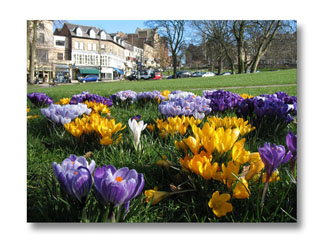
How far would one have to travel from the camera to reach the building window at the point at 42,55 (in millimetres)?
2629

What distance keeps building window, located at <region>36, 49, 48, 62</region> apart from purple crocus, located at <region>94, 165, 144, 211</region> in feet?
6.45

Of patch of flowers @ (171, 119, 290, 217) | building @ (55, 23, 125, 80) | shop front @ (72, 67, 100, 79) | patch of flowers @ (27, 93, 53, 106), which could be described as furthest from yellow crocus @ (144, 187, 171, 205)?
patch of flowers @ (27, 93, 53, 106)

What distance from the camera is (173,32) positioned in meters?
2.59

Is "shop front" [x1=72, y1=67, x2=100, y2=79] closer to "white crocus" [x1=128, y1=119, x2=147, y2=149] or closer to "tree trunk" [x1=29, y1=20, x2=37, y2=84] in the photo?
"tree trunk" [x1=29, y1=20, x2=37, y2=84]

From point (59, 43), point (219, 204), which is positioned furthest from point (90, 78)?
point (219, 204)

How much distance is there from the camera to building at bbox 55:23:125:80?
2.51 m

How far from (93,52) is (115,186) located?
7.60 ft

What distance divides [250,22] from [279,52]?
1.69ft

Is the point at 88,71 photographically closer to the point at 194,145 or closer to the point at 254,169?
the point at 194,145

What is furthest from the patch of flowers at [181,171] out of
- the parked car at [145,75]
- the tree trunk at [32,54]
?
the parked car at [145,75]

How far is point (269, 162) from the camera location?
1214mm
